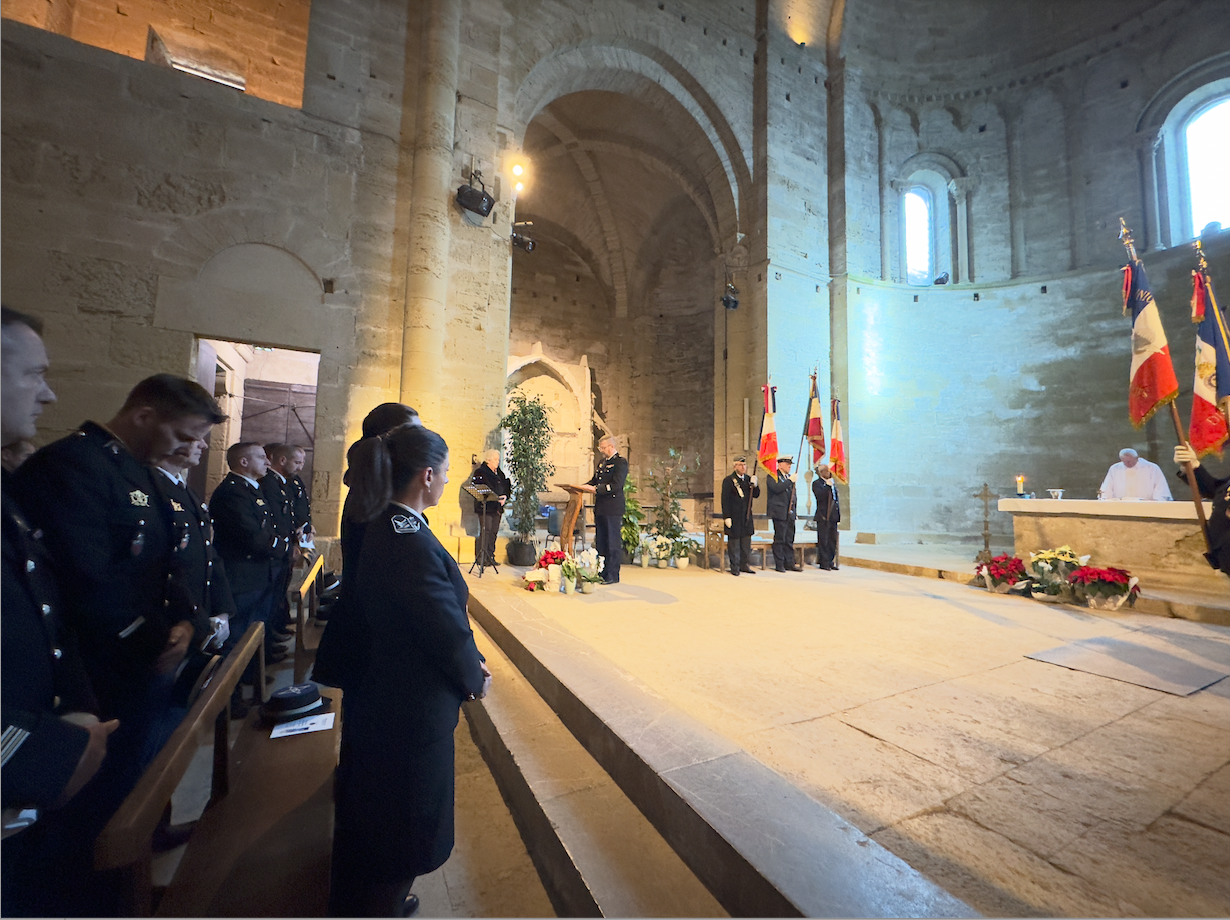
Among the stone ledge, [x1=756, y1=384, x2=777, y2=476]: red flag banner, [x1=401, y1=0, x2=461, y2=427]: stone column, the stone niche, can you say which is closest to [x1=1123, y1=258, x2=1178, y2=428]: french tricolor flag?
[x1=756, y1=384, x2=777, y2=476]: red flag banner

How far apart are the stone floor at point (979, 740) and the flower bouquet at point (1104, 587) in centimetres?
43

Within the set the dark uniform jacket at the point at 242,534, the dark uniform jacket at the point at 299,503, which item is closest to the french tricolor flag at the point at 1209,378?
the dark uniform jacket at the point at 242,534

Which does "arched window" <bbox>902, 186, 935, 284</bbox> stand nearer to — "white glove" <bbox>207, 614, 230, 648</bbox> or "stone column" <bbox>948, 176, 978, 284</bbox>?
"stone column" <bbox>948, 176, 978, 284</bbox>

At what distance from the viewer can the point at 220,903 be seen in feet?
4.62

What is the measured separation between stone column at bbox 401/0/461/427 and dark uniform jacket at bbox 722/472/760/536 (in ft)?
12.9

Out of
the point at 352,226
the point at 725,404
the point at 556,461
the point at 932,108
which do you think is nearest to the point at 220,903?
the point at 352,226

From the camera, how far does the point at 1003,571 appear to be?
5395mm

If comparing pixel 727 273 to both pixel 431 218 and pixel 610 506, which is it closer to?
pixel 431 218

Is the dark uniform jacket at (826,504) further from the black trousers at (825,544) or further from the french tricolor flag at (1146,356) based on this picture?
the french tricolor flag at (1146,356)

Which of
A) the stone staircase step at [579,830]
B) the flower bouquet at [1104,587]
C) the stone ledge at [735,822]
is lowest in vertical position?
the stone staircase step at [579,830]

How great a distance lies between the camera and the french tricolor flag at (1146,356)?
4504mm

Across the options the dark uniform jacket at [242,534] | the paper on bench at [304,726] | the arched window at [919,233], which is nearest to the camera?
the paper on bench at [304,726]

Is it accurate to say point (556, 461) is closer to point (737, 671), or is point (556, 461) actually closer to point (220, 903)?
point (737, 671)

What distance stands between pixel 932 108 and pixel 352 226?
1267 cm
